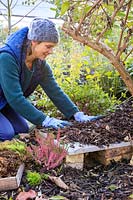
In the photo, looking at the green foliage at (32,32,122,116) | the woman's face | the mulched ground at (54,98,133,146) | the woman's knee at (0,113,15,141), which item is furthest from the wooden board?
the green foliage at (32,32,122,116)

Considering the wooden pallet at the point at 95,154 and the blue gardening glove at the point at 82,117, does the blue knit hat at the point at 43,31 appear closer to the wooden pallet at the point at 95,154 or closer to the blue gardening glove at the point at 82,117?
the blue gardening glove at the point at 82,117

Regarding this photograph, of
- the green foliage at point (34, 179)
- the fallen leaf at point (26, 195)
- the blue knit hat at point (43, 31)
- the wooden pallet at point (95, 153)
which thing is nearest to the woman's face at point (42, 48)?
the blue knit hat at point (43, 31)

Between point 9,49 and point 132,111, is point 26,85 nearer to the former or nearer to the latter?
point 9,49

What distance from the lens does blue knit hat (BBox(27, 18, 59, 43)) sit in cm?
276

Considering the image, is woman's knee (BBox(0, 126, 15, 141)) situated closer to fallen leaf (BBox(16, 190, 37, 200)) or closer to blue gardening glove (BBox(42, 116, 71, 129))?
blue gardening glove (BBox(42, 116, 71, 129))

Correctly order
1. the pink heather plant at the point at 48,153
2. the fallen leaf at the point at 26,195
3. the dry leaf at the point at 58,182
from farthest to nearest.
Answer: the pink heather plant at the point at 48,153
the dry leaf at the point at 58,182
the fallen leaf at the point at 26,195

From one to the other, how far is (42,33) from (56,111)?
87cm

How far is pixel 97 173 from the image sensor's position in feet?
7.72

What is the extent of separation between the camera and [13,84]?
280 centimetres

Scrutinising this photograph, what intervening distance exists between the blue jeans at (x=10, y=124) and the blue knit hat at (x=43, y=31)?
2.26 feet

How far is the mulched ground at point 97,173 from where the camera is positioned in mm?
2004

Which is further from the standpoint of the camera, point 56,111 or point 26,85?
point 56,111

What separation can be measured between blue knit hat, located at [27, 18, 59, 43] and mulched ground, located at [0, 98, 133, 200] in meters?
0.63

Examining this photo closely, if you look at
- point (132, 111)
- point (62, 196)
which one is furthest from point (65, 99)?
point (62, 196)
